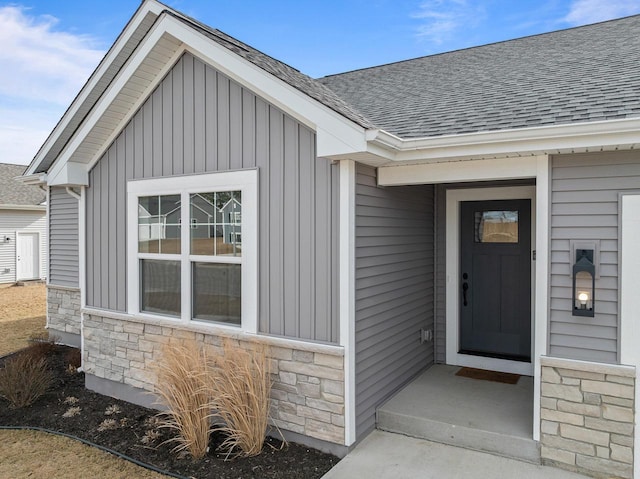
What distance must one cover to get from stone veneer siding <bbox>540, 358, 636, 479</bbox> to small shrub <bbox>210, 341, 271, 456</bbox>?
2.32 meters

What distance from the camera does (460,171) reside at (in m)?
4.02

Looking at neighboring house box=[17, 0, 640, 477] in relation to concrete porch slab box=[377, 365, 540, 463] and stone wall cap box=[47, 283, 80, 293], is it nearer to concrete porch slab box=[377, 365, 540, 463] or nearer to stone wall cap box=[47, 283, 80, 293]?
concrete porch slab box=[377, 365, 540, 463]

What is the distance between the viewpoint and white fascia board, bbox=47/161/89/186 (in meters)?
5.70

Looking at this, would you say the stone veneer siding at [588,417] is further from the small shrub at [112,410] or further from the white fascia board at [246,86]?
the small shrub at [112,410]

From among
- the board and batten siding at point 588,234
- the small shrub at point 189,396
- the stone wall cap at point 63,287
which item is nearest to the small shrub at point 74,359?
the stone wall cap at point 63,287

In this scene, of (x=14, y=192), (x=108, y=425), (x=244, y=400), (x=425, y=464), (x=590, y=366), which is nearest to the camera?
(x=590, y=366)

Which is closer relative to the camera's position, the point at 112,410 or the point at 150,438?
the point at 150,438

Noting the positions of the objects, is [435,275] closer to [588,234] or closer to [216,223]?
[588,234]

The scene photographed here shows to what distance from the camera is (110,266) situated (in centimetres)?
571

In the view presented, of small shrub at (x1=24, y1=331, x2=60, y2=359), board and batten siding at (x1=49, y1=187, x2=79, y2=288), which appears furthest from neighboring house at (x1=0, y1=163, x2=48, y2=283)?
small shrub at (x1=24, y1=331, x2=60, y2=359)

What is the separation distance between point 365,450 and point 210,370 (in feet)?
5.23

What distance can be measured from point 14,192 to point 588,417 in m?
20.7

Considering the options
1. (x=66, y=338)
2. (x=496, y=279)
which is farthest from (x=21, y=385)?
(x=496, y=279)

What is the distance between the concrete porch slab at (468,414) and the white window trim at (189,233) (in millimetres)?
1640
